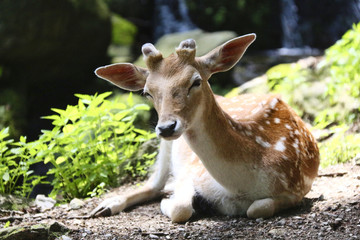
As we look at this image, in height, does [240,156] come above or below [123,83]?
below

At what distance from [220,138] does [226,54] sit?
0.64 m

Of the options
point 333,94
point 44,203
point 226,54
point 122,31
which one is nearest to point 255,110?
point 226,54

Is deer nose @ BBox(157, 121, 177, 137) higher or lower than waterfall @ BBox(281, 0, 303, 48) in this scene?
higher

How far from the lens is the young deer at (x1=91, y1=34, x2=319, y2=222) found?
3.41 metres

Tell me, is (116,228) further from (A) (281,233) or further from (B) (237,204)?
(A) (281,233)

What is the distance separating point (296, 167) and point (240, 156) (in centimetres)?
51

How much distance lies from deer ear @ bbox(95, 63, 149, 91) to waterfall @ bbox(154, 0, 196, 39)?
9.62 meters

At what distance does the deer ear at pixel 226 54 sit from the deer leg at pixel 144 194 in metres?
1.43

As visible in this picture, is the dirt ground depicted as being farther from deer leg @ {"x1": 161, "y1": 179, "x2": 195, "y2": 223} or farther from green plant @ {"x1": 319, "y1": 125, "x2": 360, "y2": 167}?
green plant @ {"x1": 319, "y1": 125, "x2": 360, "y2": 167}

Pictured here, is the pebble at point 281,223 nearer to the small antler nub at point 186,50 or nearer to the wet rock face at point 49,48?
the small antler nub at point 186,50

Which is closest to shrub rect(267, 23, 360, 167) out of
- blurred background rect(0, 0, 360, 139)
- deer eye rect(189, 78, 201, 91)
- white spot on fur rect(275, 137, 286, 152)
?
white spot on fur rect(275, 137, 286, 152)

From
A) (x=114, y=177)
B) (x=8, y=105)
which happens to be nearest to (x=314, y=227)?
(x=114, y=177)

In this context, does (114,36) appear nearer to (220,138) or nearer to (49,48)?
(49,48)

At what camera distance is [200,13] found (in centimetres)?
1354
